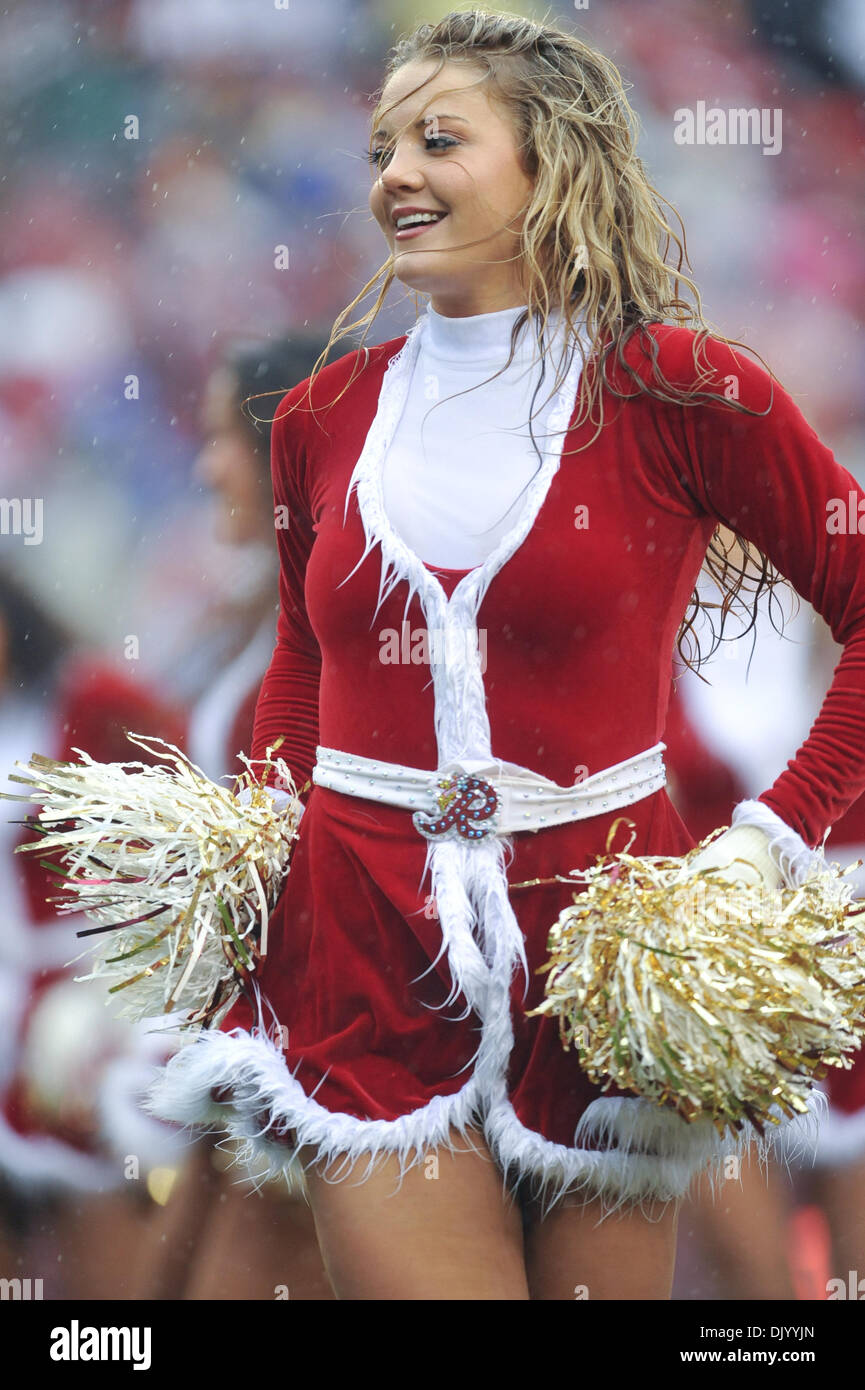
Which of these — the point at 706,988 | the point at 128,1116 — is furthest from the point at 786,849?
the point at 128,1116

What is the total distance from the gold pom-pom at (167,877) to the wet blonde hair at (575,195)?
486 millimetres

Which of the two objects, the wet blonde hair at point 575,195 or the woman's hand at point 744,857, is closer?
the woman's hand at point 744,857

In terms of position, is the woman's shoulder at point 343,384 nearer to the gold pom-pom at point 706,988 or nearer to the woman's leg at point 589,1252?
the gold pom-pom at point 706,988

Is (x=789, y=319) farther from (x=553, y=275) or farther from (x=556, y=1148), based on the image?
(x=556, y=1148)

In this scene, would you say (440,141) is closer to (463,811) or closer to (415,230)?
(415,230)

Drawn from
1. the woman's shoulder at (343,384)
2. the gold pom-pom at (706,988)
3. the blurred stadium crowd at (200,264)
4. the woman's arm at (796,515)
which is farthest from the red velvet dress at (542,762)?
the blurred stadium crowd at (200,264)

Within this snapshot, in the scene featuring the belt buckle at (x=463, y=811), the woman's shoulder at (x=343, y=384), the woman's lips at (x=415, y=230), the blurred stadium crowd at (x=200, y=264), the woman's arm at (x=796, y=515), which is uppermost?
the blurred stadium crowd at (x=200, y=264)

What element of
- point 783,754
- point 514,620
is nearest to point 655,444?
point 514,620

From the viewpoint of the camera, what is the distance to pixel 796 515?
4.86ft

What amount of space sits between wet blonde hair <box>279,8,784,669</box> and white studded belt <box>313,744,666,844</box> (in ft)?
1.01

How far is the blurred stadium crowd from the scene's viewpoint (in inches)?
106

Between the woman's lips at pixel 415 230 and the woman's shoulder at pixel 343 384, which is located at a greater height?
the woman's lips at pixel 415 230

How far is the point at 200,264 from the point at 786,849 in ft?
5.90

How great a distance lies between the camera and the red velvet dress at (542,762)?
1432mm
